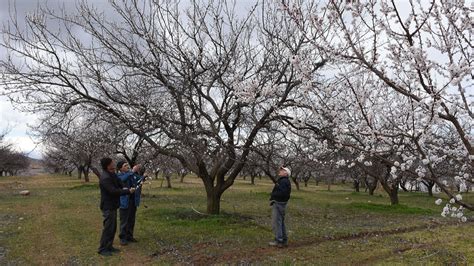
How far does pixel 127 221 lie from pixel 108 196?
1395mm

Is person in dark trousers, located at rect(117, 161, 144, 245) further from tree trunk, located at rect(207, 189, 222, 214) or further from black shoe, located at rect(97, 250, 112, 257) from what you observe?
tree trunk, located at rect(207, 189, 222, 214)

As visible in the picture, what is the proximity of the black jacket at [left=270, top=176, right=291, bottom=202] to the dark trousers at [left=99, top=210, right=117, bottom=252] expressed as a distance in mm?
3484

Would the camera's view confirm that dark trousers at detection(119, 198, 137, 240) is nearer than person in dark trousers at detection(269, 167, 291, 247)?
No

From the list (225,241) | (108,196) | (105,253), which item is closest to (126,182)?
(108,196)

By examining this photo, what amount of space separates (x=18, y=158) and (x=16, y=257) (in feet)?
212

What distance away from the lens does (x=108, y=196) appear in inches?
350

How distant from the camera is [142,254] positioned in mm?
9031

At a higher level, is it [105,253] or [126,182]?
[126,182]

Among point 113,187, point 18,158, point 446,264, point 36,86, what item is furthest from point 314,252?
point 18,158

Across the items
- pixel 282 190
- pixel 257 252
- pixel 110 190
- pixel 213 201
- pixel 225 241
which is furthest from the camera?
pixel 213 201

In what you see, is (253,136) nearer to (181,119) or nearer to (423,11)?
(181,119)

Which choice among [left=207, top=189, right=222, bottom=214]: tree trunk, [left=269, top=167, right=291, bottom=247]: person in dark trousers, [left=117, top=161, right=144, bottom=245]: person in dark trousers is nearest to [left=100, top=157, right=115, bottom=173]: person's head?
[left=117, top=161, right=144, bottom=245]: person in dark trousers

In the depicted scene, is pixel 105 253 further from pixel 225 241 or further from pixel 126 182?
pixel 225 241

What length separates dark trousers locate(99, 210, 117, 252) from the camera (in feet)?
29.0
